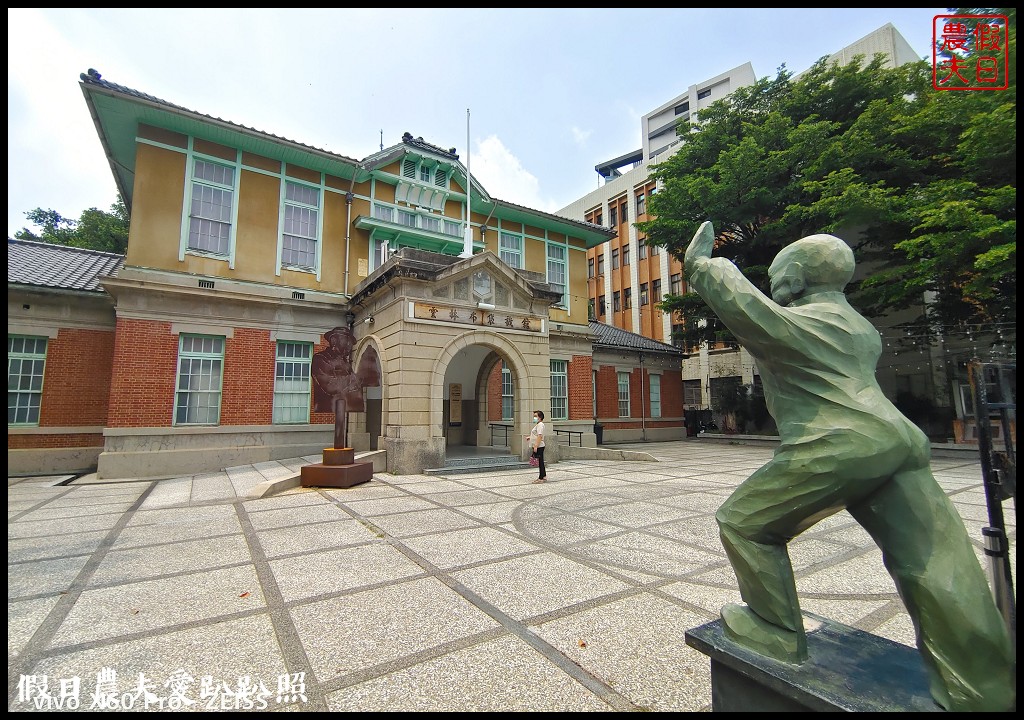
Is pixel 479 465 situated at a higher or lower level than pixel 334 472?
lower

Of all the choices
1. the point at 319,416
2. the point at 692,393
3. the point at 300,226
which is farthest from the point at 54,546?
the point at 692,393

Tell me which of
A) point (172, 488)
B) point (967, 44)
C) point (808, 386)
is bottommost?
point (172, 488)

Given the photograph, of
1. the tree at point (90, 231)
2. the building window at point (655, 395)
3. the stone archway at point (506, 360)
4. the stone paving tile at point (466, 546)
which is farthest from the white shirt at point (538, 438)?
the tree at point (90, 231)

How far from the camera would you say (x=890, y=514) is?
2.03m

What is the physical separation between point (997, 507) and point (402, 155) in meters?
17.0

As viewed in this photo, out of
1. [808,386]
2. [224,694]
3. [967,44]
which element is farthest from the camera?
[967,44]

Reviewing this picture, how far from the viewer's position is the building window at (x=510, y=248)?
18.3 metres

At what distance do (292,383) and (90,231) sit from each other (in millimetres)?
18327

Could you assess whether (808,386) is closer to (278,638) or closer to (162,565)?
(278,638)

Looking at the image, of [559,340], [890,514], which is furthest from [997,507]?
[559,340]

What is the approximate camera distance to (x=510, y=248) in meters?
18.5

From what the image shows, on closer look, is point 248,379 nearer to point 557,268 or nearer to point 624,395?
point 557,268
